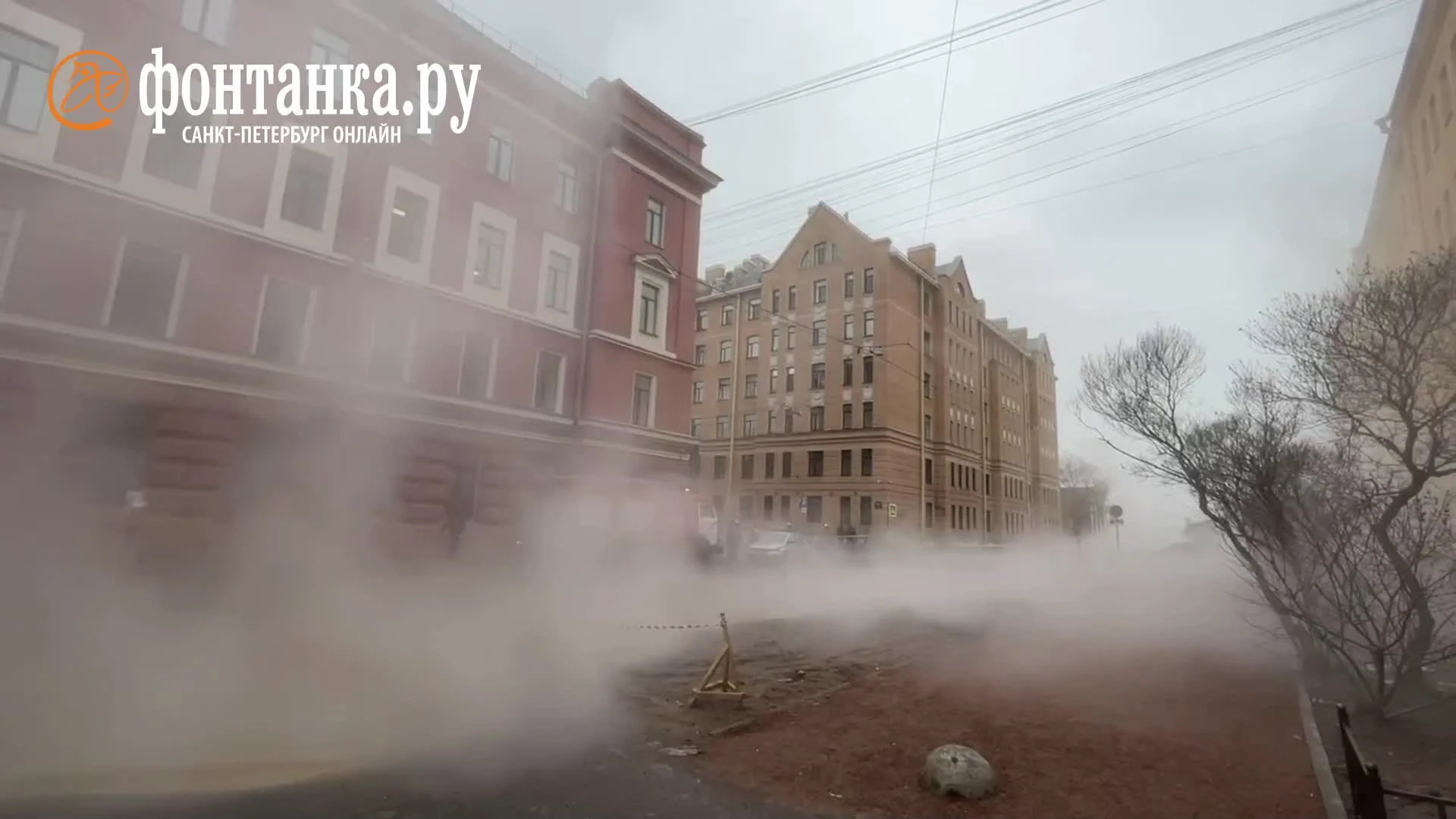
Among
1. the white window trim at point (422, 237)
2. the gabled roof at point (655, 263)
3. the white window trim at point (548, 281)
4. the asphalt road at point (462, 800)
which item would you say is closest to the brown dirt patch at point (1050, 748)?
the asphalt road at point (462, 800)

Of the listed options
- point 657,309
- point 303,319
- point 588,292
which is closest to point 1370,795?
point 303,319

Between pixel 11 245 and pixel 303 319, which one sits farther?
pixel 303 319

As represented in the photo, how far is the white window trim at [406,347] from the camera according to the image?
188 inches

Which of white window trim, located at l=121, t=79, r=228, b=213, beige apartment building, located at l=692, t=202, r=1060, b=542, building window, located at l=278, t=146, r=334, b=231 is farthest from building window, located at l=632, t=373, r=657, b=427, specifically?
beige apartment building, located at l=692, t=202, r=1060, b=542

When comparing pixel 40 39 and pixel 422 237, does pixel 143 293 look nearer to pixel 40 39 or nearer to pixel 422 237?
pixel 422 237

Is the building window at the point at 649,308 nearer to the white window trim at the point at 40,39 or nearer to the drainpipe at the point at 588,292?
the drainpipe at the point at 588,292

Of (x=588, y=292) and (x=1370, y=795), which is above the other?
(x=588, y=292)

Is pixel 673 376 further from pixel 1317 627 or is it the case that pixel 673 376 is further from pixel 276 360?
pixel 1317 627

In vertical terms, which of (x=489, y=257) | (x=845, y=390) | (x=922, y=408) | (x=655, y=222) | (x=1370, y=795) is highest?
(x=845, y=390)

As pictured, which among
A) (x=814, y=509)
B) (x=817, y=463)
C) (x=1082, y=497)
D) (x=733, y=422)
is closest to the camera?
(x=733, y=422)

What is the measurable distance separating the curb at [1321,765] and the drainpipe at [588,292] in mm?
6662

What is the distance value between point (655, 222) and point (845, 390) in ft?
53.2

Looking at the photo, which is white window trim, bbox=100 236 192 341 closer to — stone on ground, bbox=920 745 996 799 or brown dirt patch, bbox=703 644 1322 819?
brown dirt patch, bbox=703 644 1322 819

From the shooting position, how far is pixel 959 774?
10.6ft
